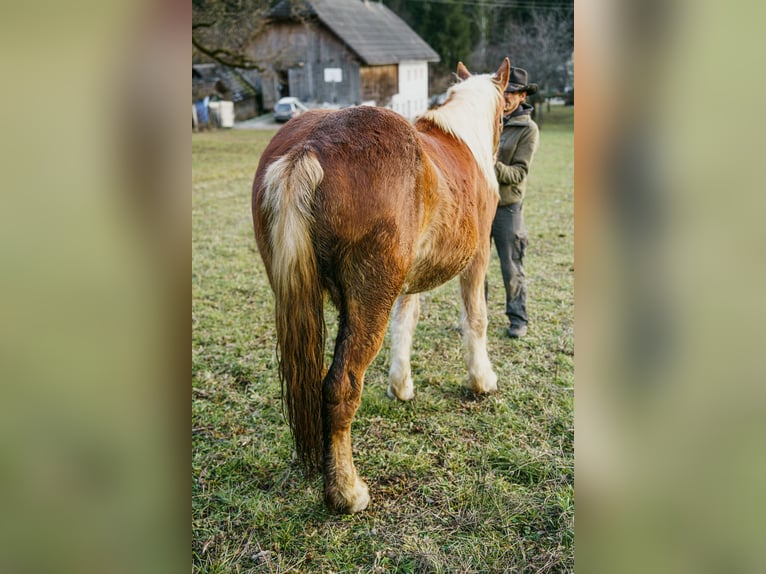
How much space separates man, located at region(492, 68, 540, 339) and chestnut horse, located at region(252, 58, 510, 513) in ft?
5.78

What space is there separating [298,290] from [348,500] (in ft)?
3.67

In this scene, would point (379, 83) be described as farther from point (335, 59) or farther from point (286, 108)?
point (286, 108)

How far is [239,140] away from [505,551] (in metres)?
18.5

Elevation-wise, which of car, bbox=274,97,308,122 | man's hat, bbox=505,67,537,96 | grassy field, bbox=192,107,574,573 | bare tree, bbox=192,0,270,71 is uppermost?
bare tree, bbox=192,0,270,71

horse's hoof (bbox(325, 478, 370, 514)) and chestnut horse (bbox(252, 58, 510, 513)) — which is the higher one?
chestnut horse (bbox(252, 58, 510, 513))

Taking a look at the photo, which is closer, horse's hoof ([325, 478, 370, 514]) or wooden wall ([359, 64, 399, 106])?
horse's hoof ([325, 478, 370, 514])

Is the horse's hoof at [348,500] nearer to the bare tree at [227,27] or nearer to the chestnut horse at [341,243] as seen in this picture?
the chestnut horse at [341,243]

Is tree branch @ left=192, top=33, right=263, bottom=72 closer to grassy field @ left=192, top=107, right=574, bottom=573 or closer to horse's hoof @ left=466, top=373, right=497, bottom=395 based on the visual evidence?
grassy field @ left=192, top=107, right=574, bottom=573

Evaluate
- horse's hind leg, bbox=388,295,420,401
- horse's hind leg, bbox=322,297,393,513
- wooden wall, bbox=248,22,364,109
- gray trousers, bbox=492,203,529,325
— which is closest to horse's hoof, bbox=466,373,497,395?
horse's hind leg, bbox=388,295,420,401

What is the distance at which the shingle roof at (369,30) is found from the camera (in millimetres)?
23672

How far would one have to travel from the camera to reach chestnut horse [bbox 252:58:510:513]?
2.31 meters

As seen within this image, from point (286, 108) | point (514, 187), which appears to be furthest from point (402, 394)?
point (286, 108)

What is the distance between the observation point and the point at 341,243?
241 centimetres
